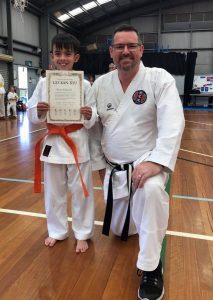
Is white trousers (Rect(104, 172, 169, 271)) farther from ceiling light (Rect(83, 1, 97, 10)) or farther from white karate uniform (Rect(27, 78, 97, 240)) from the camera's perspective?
ceiling light (Rect(83, 1, 97, 10))

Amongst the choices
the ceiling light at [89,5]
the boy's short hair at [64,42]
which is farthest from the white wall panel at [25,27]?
the boy's short hair at [64,42]

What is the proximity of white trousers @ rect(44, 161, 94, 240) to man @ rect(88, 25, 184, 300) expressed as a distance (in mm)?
133

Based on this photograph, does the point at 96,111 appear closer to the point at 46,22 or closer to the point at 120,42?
the point at 120,42

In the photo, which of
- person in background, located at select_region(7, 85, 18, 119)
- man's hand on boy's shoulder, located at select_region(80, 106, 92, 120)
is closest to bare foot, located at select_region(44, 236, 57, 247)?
man's hand on boy's shoulder, located at select_region(80, 106, 92, 120)

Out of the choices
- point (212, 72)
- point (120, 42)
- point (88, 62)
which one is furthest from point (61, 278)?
point (212, 72)

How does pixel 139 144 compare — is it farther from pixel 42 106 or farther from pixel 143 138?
pixel 42 106

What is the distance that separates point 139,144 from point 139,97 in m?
0.27

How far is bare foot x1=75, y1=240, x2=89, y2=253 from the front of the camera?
186 centimetres

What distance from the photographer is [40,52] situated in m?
13.5

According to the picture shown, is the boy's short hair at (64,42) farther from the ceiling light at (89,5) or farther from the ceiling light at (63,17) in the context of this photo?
the ceiling light at (63,17)

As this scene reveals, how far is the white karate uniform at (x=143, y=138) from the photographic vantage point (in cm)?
145

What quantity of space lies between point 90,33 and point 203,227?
637 inches

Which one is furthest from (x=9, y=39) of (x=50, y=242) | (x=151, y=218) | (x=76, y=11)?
(x=151, y=218)

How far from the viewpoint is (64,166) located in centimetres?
189
